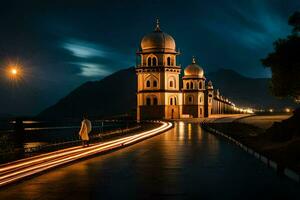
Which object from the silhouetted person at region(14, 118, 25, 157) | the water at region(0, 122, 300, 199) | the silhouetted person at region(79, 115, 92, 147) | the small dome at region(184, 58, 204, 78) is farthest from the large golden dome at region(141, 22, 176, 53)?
the water at region(0, 122, 300, 199)

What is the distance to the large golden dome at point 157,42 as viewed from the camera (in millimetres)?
92294

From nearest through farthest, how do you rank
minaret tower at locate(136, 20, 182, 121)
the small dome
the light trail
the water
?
the water < the light trail < minaret tower at locate(136, 20, 182, 121) < the small dome

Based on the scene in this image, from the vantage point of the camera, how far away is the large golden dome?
92.3 metres

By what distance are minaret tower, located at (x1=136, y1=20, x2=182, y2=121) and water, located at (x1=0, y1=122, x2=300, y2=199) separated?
74006 millimetres

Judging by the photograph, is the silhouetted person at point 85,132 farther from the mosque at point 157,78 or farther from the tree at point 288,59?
the mosque at point 157,78

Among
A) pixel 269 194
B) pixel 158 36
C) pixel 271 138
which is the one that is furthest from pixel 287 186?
pixel 158 36

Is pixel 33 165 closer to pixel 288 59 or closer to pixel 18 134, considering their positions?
pixel 18 134

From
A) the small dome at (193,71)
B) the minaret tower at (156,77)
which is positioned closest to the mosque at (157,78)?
the minaret tower at (156,77)

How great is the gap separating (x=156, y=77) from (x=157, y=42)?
6752 mm

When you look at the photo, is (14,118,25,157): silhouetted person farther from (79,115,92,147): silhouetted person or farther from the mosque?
the mosque

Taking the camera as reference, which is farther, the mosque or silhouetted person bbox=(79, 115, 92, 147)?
the mosque

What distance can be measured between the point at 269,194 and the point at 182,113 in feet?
308

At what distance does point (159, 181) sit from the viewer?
12477mm

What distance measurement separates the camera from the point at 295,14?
33.2 meters
